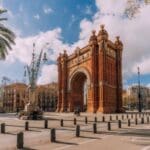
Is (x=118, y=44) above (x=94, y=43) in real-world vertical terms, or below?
above

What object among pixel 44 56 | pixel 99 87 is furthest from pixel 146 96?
pixel 44 56

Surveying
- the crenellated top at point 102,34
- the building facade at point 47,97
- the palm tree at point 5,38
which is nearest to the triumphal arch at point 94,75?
the crenellated top at point 102,34

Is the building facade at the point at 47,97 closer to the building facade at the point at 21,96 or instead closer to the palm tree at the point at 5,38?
the building facade at the point at 21,96

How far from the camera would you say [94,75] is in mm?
74375

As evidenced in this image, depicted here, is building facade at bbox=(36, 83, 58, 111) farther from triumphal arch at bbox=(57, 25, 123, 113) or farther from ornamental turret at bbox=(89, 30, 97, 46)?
ornamental turret at bbox=(89, 30, 97, 46)

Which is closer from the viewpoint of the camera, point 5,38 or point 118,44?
point 5,38

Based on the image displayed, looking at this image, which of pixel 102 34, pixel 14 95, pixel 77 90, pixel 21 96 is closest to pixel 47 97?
pixel 21 96

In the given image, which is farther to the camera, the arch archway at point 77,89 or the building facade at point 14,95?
the building facade at point 14,95

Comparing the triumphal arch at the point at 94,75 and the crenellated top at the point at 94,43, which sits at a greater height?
the crenellated top at the point at 94,43

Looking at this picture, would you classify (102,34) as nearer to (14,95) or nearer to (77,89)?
(77,89)

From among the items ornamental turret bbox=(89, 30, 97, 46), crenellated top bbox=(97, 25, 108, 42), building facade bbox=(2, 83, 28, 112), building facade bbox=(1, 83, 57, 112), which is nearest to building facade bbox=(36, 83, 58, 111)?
building facade bbox=(1, 83, 57, 112)

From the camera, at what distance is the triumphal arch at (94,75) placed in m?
72.4

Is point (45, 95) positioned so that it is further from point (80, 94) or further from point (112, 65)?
point (112, 65)

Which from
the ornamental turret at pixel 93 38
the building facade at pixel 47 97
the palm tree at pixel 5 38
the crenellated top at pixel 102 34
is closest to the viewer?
the palm tree at pixel 5 38
